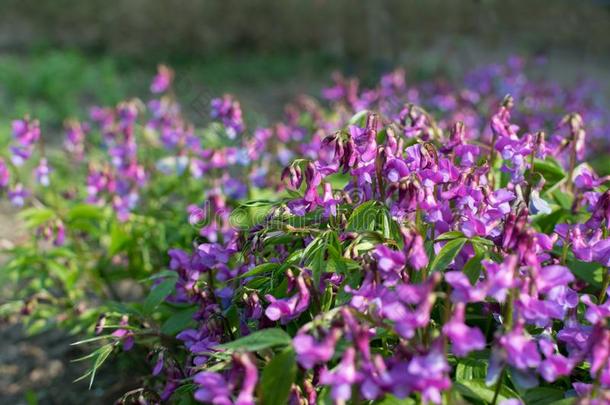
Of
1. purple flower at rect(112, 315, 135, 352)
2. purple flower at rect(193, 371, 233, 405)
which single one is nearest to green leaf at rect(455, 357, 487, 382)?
purple flower at rect(193, 371, 233, 405)

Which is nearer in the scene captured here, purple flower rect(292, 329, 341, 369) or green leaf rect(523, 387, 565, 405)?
purple flower rect(292, 329, 341, 369)

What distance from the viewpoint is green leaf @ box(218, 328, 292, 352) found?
4.25ft

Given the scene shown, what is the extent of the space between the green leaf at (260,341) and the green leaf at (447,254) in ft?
1.32

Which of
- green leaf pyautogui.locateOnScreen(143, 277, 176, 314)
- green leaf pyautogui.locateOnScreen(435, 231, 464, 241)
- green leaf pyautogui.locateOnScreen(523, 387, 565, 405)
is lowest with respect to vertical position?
green leaf pyautogui.locateOnScreen(523, 387, 565, 405)

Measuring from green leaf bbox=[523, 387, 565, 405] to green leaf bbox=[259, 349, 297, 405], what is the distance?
1.98 feet

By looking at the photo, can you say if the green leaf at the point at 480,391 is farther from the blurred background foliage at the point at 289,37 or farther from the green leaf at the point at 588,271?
the blurred background foliage at the point at 289,37

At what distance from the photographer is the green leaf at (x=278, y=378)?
1282 millimetres

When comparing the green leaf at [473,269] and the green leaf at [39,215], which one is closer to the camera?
the green leaf at [473,269]

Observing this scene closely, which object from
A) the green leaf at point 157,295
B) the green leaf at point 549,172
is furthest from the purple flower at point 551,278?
the green leaf at point 157,295

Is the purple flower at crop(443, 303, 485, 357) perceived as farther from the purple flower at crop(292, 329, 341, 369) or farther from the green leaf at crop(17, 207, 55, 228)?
the green leaf at crop(17, 207, 55, 228)

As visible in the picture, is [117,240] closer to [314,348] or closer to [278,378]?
[278,378]

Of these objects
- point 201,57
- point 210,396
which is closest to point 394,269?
point 210,396

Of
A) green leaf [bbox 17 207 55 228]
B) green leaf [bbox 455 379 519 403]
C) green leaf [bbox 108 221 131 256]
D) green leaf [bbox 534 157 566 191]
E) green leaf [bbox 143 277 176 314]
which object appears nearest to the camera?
green leaf [bbox 455 379 519 403]

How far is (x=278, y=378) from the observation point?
4.23ft
